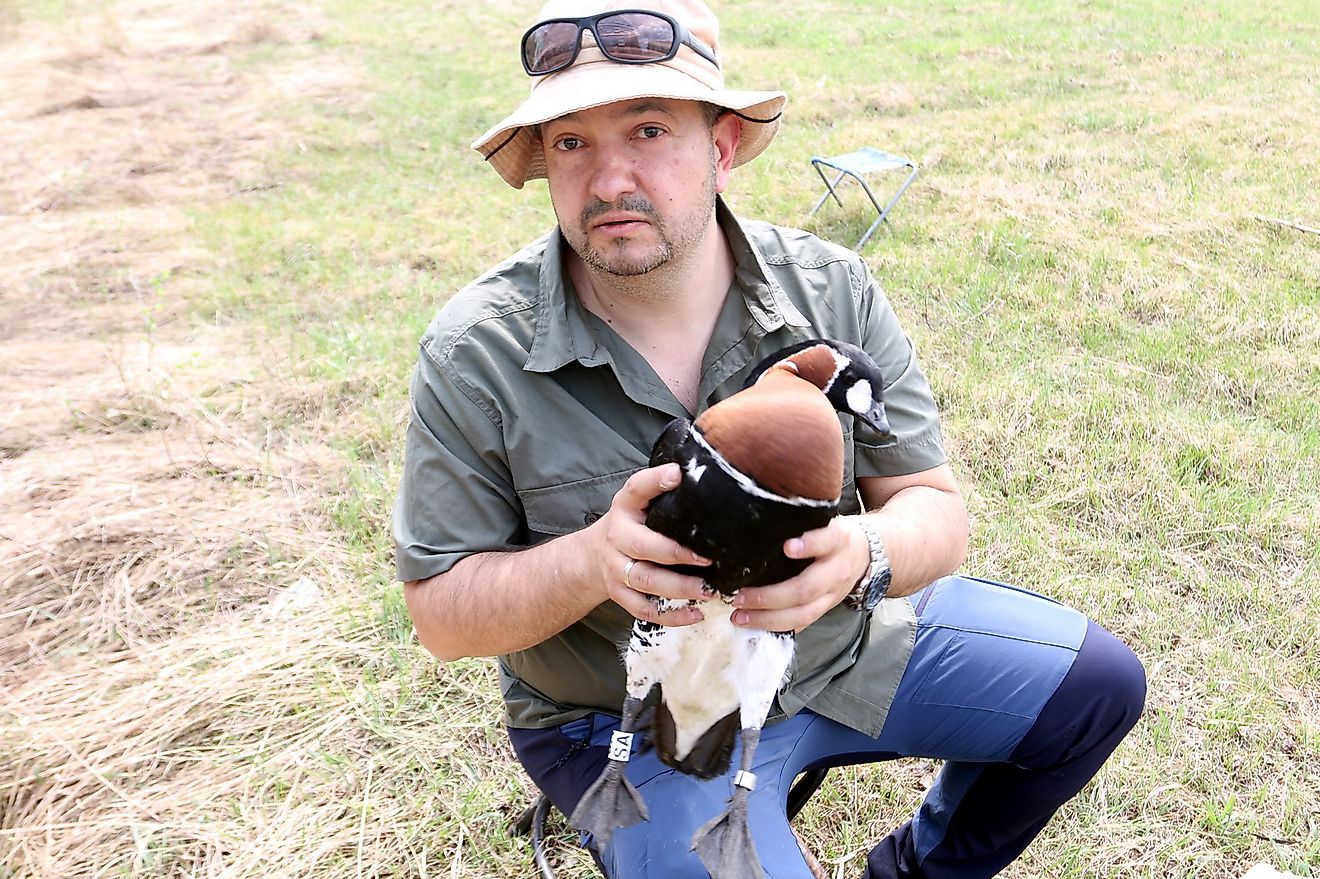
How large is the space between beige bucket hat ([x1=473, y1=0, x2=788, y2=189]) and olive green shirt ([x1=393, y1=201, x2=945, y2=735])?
295mm

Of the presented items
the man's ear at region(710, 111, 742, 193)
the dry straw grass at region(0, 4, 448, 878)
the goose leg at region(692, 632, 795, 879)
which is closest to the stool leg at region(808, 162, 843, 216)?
the dry straw grass at region(0, 4, 448, 878)

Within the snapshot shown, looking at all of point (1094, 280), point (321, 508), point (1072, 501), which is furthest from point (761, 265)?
point (1094, 280)

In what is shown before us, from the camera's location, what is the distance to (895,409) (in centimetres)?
250

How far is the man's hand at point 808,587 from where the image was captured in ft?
6.28

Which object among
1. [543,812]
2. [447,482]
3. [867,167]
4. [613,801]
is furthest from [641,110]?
[867,167]

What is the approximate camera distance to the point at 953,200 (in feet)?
25.0

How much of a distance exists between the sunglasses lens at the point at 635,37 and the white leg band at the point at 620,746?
1.69m

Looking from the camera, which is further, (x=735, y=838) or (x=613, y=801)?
(x=613, y=801)

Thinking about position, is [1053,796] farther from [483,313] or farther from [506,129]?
[506,129]

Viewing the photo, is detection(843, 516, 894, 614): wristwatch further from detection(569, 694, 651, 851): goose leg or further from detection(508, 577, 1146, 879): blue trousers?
detection(569, 694, 651, 851): goose leg

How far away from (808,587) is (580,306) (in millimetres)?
969

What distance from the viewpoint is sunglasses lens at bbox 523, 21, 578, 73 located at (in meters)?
2.27

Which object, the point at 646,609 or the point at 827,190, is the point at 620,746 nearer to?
the point at 646,609

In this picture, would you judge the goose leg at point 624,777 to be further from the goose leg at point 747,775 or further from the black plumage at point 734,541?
the goose leg at point 747,775
